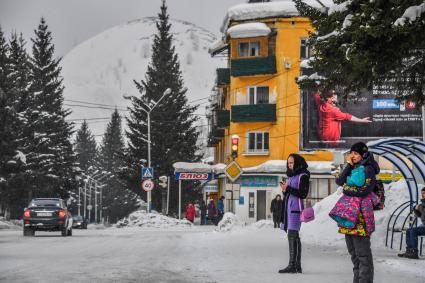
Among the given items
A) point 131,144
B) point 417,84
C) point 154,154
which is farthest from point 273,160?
point 417,84

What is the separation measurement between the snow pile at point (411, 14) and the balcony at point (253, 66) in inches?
1738

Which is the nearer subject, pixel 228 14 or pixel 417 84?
pixel 417 84

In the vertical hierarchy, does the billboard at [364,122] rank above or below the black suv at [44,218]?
above

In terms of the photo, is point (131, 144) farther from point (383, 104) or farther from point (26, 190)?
point (383, 104)

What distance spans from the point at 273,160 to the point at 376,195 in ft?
153

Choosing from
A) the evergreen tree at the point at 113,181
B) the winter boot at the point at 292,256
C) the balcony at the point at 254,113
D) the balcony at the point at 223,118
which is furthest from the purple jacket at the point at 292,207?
the evergreen tree at the point at 113,181

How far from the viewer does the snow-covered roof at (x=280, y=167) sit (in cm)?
5422

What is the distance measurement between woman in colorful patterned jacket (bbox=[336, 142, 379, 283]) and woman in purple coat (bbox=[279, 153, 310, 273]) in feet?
8.19

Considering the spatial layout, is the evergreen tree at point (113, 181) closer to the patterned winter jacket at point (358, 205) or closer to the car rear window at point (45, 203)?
the car rear window at point (45, 203)

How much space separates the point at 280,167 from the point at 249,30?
896 cm

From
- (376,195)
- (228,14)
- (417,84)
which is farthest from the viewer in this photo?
(228,14)

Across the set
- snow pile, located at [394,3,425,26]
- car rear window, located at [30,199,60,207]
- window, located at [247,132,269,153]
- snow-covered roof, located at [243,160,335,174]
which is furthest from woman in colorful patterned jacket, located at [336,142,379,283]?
window, located at [247,132,269,153]

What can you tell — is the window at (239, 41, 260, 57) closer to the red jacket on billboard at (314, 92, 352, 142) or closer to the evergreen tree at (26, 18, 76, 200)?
the red jacket on billboard at (314, 92, 352, 142)

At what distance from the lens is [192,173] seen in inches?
1929
